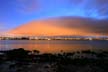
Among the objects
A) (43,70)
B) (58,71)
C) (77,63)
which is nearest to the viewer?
(58,71)

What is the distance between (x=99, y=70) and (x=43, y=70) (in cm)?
650

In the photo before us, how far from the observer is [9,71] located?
23.4 meters

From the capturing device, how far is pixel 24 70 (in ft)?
77.9

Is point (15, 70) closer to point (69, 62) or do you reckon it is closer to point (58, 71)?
point (58, 71)

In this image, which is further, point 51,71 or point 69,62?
point 69,62

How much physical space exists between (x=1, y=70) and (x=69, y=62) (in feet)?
32.3

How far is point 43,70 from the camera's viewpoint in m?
24.1

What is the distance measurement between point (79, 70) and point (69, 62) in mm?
5524

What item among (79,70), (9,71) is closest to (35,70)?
(9,71)

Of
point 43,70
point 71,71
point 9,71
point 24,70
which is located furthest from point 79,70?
point 9,71

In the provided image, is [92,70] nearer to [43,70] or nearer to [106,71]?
[106,71]

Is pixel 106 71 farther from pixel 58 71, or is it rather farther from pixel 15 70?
pixel 15 70

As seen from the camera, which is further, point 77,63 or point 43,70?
point 77,63

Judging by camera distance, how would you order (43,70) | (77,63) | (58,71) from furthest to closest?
(77,63) → (43,70) → (58,71)
